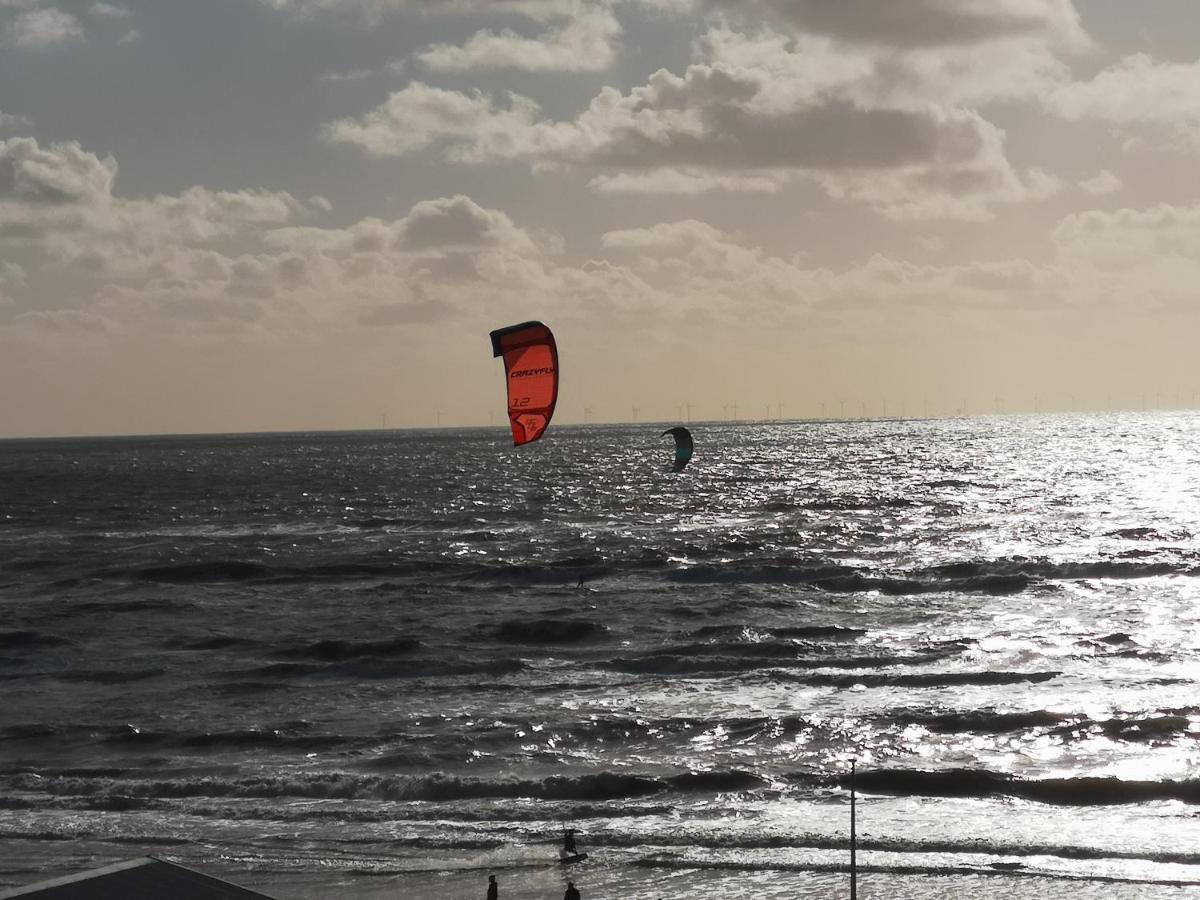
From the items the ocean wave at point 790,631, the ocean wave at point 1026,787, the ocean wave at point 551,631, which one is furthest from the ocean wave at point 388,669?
the ocean wave at point 1026,787

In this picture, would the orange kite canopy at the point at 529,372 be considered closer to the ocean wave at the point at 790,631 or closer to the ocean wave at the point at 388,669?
the ocean wave at the point at 388,669

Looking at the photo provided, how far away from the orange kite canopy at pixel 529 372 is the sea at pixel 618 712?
709 centimetres

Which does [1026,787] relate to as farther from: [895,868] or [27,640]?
[27,640]

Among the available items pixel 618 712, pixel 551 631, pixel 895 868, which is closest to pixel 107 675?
pixel 551 631

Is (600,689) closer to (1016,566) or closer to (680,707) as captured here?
(680,707)

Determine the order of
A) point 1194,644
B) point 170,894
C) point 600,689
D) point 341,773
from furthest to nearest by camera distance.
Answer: point 1194,644 → point 600,689 → point 341,773 → point 170,894

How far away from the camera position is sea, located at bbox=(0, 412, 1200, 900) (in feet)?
68.7

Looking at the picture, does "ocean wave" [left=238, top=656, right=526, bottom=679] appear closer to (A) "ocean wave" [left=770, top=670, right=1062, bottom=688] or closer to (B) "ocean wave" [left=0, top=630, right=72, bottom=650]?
(A) "ocean wave" [left=770, top=670, right=1062, bottom=688]

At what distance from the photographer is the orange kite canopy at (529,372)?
65.2ft

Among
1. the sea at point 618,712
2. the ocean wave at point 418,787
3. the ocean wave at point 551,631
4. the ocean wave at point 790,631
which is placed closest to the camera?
the sea at point 618,712

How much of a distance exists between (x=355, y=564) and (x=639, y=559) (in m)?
14.1

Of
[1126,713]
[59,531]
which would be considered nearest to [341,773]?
[1126,713]

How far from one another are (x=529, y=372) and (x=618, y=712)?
43.9 feet

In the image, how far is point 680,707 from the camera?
31953 millimetres
